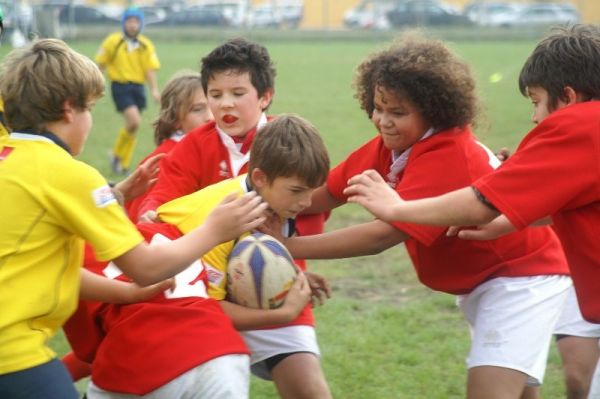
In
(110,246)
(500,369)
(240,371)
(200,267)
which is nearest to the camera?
(110,246)

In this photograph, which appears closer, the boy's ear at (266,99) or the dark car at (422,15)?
the boy's ear at (266,99)

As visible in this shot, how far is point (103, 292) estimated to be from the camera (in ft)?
11.8

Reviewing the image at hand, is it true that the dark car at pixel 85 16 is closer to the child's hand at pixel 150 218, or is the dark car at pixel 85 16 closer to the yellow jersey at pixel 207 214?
the child's hand at pixel 150 218

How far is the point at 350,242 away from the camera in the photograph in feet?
13.6

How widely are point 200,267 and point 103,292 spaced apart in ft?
1.30

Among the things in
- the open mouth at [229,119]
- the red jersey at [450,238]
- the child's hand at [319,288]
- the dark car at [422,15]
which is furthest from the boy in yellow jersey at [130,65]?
the dark car at [422,15]

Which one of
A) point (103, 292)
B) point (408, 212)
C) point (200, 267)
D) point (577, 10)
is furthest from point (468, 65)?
point (577, 10)

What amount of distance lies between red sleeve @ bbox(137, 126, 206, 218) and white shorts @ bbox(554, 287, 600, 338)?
1901 millimetres

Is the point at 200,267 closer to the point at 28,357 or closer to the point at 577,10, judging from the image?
the point at 28,357

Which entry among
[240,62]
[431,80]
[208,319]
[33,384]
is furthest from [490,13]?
[33,384]

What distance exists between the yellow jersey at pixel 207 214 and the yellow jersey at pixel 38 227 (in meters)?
0.58

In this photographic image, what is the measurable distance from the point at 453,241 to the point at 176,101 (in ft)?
7.61

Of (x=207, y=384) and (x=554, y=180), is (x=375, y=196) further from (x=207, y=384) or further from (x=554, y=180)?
(x=207, y=384)

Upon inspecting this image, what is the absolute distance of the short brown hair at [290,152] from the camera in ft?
12.7
